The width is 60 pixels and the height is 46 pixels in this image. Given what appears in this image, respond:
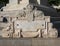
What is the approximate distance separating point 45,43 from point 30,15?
234 cm

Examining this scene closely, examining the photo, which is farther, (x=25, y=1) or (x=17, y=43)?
(x=25, y=1)

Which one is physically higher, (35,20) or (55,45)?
(35,20)

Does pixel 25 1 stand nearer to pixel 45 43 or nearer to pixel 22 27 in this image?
pixel 22 27

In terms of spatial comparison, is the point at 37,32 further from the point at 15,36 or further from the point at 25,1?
the point at 25,1

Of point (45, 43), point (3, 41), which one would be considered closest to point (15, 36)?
point (3, 41)

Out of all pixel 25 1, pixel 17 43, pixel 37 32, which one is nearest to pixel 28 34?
pixel 37 32

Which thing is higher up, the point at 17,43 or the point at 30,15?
the point at 30,15

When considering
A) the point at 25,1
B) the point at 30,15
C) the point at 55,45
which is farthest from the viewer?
the point at 25,1

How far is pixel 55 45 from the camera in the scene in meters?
9.05

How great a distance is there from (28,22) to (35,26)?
37cm

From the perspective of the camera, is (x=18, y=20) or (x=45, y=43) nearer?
(x=45, y=43)

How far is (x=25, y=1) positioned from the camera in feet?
58.1

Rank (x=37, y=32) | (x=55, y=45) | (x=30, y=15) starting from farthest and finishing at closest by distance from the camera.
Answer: (x=30, y=15), (x=37, y=32), (x=55, y=45)

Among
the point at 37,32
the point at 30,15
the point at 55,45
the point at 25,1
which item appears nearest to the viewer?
the point at 55,45
